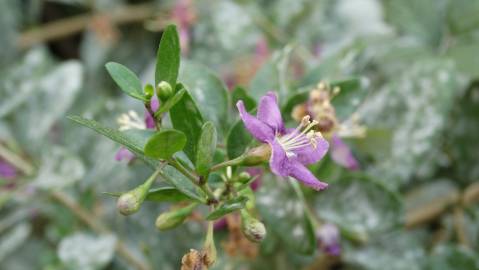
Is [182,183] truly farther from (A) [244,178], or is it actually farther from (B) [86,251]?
(B) [86,251]

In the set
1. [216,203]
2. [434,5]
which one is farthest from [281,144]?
[434,5]

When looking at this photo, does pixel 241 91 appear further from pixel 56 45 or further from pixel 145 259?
pixel 56 45

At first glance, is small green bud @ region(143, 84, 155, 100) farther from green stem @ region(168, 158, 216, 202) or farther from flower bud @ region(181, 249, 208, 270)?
flower bud @ region(181, 249, 208, 270)

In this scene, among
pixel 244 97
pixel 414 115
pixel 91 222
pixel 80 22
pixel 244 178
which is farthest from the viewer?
pixel 80 22

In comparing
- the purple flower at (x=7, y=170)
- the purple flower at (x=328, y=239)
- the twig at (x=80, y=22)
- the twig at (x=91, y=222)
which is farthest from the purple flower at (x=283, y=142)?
the twig at (x=80, y=22)

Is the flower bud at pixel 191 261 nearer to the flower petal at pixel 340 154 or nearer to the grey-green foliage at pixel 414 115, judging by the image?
the flower petal at pixel 340 154

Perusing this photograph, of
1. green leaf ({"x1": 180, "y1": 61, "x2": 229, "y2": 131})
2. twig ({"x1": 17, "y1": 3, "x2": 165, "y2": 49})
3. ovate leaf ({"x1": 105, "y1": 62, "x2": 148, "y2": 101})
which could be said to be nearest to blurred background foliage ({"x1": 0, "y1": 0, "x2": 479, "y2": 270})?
green leaf ({"x1": 180, "y1": 61, "x2": 229, "y2": 131})

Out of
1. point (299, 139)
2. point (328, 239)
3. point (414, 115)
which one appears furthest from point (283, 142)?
point (414, 115)
